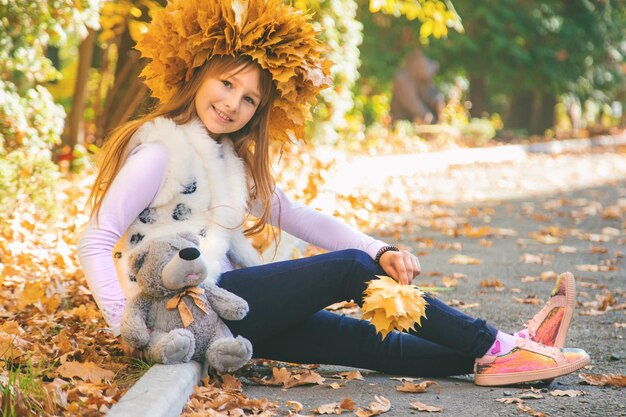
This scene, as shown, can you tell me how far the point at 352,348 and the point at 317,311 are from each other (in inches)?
8.8

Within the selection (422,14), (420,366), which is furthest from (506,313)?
(422,14)

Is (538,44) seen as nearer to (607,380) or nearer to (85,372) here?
(607,380)

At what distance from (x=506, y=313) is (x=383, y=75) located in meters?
16.6

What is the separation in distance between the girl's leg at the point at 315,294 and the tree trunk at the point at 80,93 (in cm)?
689

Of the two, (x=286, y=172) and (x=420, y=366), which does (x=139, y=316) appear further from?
(x=286, y=172)

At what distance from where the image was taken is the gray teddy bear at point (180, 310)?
308 centimetres

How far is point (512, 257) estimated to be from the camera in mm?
6965

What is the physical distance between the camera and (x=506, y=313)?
16.1 ft

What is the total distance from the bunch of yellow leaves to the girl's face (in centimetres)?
92

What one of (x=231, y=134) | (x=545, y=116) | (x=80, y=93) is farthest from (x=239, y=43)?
(x=545, y=116)

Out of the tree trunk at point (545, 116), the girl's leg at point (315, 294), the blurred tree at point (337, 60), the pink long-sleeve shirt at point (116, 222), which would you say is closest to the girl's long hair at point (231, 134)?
the pink long-sleeve shirt at point (116, 222)

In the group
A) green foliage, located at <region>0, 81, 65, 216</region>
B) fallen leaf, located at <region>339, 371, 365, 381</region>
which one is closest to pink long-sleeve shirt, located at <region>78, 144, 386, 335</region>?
fallen leaf, located at <region>339, 371, 365, 381</region>

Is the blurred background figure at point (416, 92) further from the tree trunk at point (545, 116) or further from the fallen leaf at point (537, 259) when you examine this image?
the fallen leaf at point (537, 259)

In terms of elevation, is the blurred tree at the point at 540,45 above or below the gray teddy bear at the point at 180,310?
above
